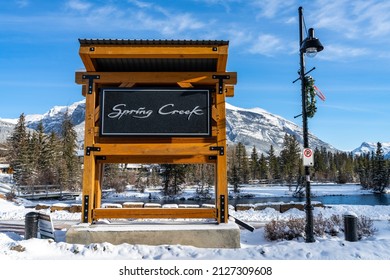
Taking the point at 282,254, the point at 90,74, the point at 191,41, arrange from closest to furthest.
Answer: the point at 282,254 < the point at 191,41 < the point at 90,74

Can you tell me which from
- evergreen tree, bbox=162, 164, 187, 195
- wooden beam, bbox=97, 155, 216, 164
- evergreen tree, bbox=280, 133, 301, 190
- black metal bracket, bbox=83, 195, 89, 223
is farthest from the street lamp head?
evergreen tree, bbox=280, 133, 301, 190

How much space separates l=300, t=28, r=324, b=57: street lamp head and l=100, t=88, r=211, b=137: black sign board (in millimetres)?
3261

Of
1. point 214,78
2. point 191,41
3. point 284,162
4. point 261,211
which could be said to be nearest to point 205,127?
point 214,78

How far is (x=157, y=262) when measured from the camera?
278 inches

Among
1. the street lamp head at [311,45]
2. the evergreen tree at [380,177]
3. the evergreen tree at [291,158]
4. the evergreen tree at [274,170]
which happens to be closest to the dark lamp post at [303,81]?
the street lamp head at [311,45]

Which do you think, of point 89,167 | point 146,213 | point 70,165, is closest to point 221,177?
point 146,213

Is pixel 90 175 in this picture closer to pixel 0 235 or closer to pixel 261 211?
pixel 0 235

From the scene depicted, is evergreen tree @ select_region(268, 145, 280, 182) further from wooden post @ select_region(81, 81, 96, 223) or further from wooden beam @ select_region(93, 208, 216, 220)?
wooden post @ select_region(81, 81, 96, 223)

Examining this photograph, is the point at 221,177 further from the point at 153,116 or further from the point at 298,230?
the point at 298,230

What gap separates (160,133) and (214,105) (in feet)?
6.31

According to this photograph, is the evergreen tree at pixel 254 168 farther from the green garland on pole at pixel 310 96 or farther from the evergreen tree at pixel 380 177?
the green garland on pole at pixel 310 96

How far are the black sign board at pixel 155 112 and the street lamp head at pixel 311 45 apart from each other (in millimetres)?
3261

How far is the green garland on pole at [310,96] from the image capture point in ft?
35.0

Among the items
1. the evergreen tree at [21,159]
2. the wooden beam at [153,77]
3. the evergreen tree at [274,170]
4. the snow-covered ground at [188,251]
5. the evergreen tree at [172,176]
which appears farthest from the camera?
the evergreen tree at [274,170]
